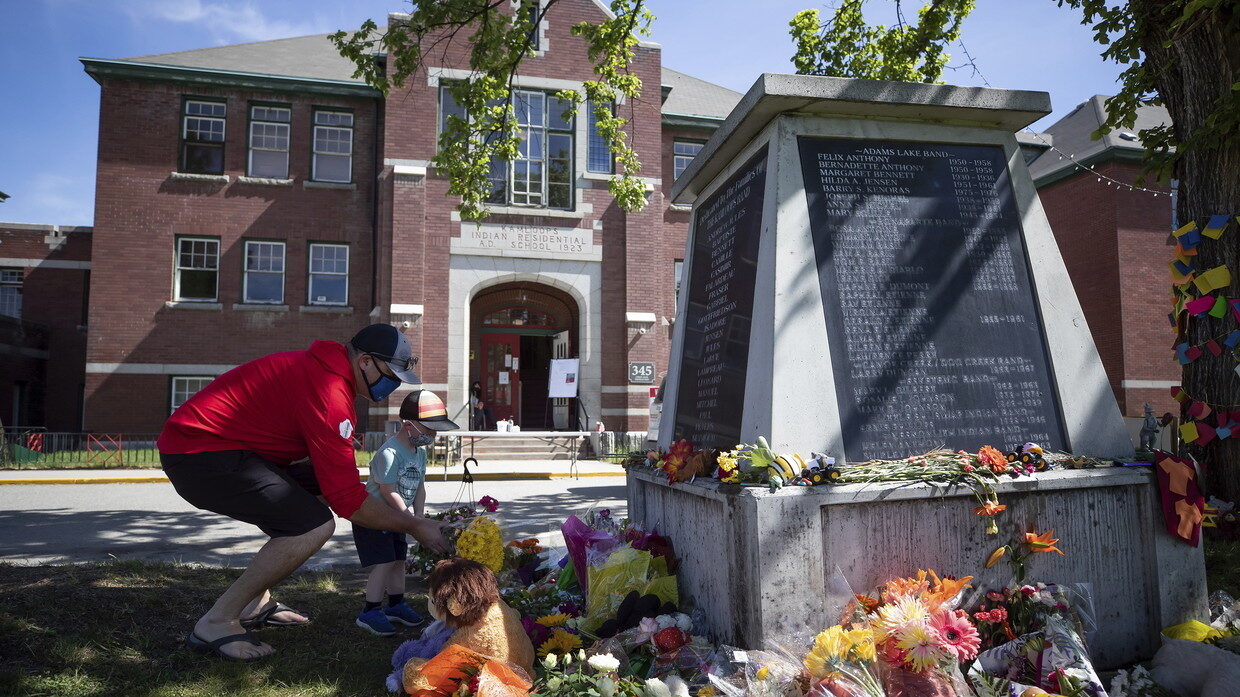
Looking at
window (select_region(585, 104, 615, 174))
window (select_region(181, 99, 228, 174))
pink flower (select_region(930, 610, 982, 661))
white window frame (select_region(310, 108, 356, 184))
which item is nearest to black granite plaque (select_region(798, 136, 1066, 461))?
pink flower (select_region(930, 610, 982, 661))

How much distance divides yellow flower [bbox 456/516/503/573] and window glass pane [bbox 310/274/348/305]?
1724cm

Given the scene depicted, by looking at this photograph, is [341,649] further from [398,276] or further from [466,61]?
[466,61]

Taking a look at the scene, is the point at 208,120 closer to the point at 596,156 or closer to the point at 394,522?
the point at 596,156

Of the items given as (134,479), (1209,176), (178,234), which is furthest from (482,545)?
(178,234)

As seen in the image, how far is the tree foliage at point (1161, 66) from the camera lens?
4227 millimetres

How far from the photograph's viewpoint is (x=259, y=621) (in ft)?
13.7

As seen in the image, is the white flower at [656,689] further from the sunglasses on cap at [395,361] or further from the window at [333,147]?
the window at [333,147]

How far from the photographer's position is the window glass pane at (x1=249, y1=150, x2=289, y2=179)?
20031mm

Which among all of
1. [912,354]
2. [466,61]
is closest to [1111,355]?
[466,61]

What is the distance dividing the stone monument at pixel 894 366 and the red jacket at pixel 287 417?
168 cm

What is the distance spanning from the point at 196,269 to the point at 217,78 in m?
5.04

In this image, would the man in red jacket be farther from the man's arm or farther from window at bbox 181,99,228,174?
window at bbox 181,99,228,174

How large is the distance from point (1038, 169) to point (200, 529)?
77.5 feet

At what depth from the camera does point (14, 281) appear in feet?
80.8
